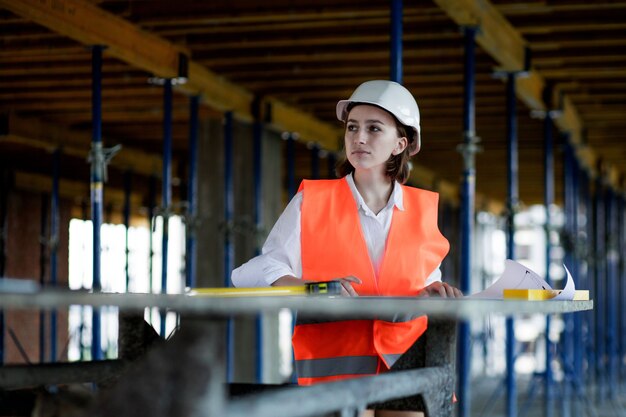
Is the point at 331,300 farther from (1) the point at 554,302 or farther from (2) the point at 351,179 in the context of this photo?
(2) the point at 351,179

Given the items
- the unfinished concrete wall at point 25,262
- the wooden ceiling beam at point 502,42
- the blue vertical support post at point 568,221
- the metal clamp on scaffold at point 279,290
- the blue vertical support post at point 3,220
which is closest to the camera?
the metal clamp on scaffold at point 279,290

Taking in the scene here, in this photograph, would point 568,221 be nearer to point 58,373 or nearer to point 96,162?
point 96,162

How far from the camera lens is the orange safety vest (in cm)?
340

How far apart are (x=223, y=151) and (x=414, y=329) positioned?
11111 millimetres

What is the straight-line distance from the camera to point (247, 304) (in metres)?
2.02

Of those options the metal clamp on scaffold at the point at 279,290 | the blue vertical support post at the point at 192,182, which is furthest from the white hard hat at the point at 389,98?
the blue vertical support post at the point at 192,182

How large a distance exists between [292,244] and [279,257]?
0.07m

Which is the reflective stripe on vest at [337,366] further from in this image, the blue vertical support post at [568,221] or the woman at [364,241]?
the blue vertical support post at [568,221]

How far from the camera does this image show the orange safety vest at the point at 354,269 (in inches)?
134

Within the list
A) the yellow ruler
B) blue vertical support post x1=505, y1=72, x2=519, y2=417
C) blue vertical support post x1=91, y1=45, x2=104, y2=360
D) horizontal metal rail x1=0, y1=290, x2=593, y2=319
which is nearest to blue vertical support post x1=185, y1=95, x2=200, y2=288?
blue vertical support post x1=91, y1=45, x2=104, y2=360

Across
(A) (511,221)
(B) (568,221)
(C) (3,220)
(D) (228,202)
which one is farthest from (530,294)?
(C) (3,220)

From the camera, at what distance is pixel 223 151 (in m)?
14.3

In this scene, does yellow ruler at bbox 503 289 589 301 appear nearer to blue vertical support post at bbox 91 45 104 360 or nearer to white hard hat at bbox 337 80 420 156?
white hard hat at bbox 337 80 420 156

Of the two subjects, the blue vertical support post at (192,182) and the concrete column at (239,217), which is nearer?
the blue vertical support post at (192,182)
